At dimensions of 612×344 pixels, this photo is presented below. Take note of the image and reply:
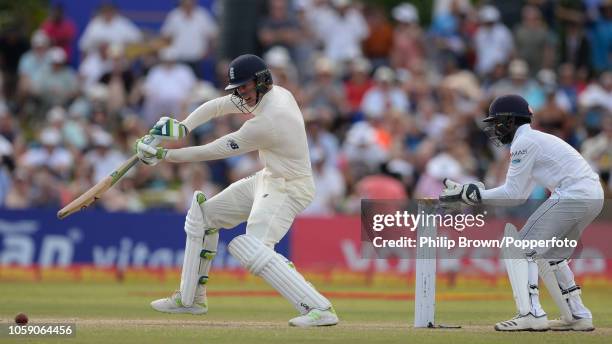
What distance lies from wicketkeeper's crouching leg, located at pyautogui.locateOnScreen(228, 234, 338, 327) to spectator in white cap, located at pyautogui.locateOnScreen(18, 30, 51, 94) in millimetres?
10579

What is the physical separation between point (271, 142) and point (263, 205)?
492 millimetres

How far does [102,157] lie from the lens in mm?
17734

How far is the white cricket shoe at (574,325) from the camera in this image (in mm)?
9695

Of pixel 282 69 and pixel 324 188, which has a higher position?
pixel 282 69

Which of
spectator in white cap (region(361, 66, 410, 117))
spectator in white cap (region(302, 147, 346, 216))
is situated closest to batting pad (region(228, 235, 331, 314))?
spectator in white cap (region(302, 147, 346, 216))

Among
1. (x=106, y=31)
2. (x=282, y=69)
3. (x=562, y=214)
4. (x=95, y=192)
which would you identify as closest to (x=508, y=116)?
(x=562, y=214)

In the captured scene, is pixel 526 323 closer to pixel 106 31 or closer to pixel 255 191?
pixel 255 191

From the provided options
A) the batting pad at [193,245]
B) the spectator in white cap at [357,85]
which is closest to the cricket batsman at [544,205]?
the batting pad at [193,245]

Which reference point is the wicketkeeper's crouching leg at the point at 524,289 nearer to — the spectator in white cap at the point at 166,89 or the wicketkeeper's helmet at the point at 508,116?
the wicketkeeper's helmet at the point at 508,116

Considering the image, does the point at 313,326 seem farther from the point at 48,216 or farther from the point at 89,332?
the point at 48,216

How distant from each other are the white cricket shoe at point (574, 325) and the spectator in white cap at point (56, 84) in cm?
1124

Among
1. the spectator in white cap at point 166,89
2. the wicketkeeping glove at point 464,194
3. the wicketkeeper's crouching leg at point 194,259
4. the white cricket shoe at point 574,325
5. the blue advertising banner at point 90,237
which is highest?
the spectator in white cap at point 166,89

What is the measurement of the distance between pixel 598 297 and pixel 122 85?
8.35 meters

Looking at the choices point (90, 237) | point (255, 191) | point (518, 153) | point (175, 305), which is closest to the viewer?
point (518, 153)
